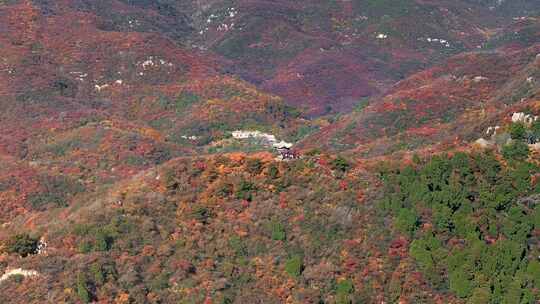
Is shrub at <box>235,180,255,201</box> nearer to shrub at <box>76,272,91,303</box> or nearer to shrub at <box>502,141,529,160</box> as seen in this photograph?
shrub at <box>76,272,91,303</box>

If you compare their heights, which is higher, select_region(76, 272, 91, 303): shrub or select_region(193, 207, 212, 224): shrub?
select_region(193, 207, 212, 224): shrub

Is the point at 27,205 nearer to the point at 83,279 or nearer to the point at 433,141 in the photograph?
the point at 83,279

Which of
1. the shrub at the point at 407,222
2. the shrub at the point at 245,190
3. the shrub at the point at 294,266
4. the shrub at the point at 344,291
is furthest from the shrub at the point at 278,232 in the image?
the shrub at the point at 407,222

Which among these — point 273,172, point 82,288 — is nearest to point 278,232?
point 273,172

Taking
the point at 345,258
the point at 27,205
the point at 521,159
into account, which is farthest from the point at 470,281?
the point at 27,205

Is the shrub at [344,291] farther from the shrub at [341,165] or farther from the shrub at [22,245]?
the shrub at [22,245]

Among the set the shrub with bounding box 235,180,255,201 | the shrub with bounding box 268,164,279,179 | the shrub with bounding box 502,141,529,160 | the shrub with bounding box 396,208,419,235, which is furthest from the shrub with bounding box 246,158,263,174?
the shrub with bounding box 502,141,529,160
